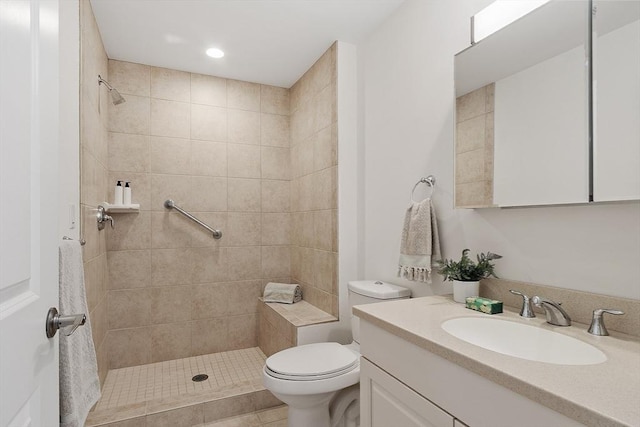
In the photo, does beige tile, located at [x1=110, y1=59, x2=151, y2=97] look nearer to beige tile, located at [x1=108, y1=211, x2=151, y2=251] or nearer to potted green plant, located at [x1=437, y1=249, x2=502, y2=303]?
beige tile, located at [x1=108, y1=211, x2=151, y2=251]

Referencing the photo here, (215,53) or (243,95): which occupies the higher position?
(215,53)

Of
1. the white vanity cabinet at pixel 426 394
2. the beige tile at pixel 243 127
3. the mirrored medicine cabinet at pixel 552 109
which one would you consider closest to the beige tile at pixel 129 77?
the beige tile at pixel 243 127

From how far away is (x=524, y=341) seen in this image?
1117 mm

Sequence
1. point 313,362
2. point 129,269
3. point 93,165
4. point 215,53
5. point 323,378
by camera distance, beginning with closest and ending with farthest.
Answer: point 323,378 → point 313,362 → point 93,165 → point 215,53 → point 129,269

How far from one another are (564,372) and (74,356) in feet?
4.30

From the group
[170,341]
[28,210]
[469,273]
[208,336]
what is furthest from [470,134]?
[170,341]

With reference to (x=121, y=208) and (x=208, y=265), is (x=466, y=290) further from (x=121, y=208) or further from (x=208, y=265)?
(x=121, y=208)

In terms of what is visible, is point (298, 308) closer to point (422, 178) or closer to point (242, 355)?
point (242, 355)

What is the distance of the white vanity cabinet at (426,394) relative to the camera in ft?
2.46

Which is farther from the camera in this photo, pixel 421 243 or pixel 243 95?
pixel 243 95

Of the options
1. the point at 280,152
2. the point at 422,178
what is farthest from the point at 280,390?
the point at 280,152

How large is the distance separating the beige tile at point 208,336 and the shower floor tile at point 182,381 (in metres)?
0.05

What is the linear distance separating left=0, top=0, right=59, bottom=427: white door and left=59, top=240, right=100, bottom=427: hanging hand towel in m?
0.17

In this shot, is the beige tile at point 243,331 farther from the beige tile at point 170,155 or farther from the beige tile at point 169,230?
the beige tile at point 170,155
